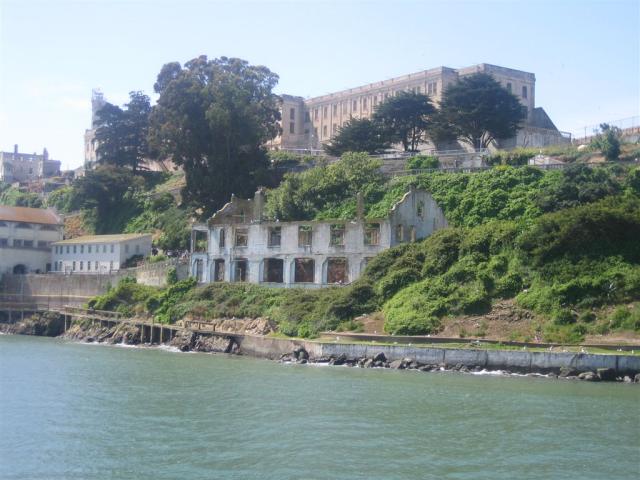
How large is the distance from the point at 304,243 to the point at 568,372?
76.2 feet

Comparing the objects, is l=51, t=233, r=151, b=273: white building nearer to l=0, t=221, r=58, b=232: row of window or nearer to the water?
l=0, t=221, r=58, b=232: row of window

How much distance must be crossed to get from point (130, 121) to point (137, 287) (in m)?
34.4

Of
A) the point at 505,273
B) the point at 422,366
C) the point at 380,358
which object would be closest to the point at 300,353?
the point at 380,358

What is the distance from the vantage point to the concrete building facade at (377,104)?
8619 cm

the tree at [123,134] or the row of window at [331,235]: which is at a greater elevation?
the tree at [123,134]

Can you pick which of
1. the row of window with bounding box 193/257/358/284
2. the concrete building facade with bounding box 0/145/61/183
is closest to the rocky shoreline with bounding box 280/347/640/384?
the row of window with bounding box 193/257/358/284

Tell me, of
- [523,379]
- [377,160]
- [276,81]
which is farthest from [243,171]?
[523,379]

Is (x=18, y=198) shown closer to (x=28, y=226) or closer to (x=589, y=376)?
(x=28, y=226)

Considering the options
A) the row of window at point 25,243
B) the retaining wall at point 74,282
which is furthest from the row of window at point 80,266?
the row of window at point 25,243

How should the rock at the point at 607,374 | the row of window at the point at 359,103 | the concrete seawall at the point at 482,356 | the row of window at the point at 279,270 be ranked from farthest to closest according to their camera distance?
the row of window at the point at 359,103
the row of window at the point at 279,270
the concrete seawall at the point at 482,356
the rock at the point at 607,374

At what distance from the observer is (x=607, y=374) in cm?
3609

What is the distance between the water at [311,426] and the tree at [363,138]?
3940cm

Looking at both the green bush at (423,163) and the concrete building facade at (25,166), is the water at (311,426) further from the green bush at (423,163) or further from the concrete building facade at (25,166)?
A: the concrete building facade at (25,166)

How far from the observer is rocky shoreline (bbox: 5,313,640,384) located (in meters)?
36.9
